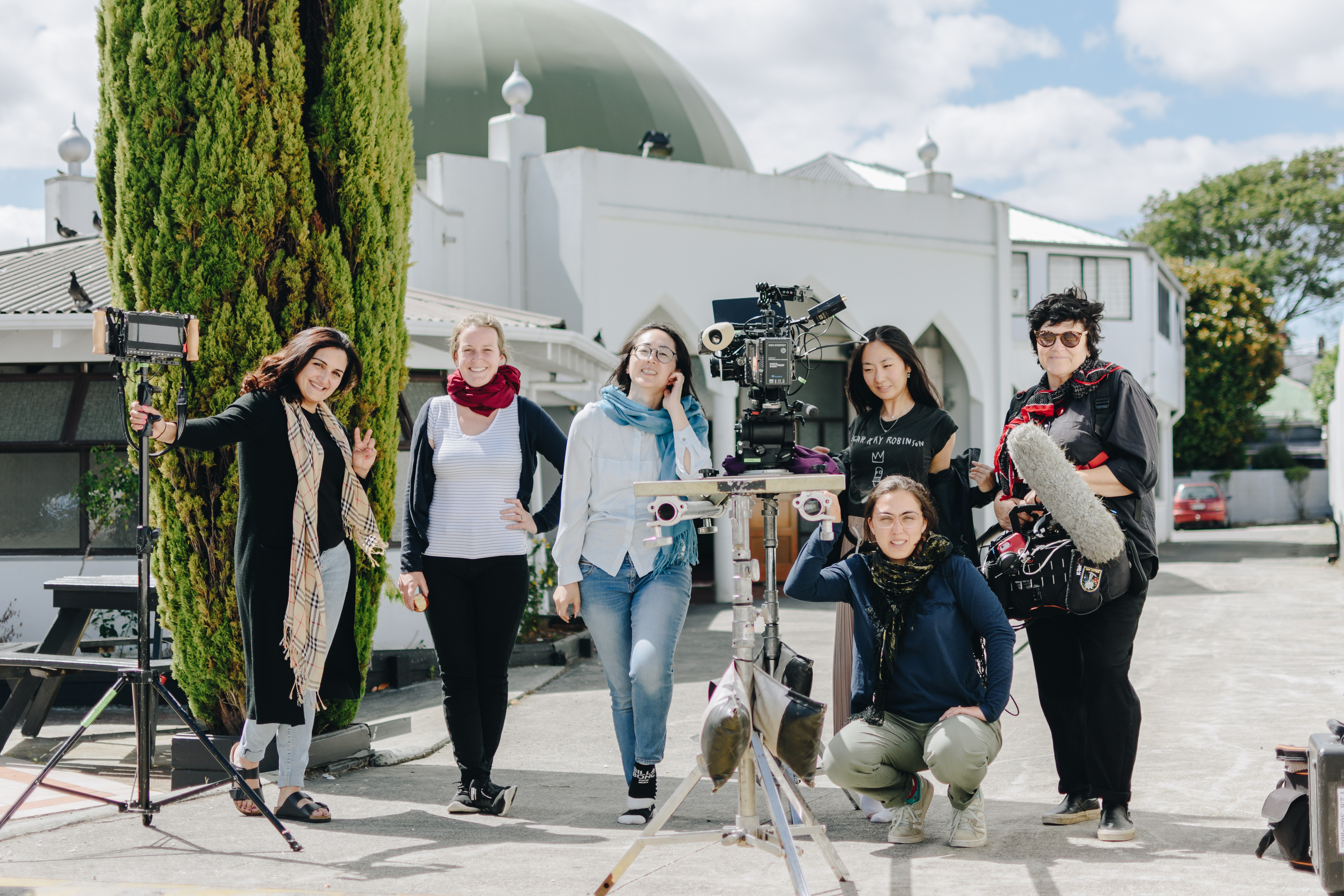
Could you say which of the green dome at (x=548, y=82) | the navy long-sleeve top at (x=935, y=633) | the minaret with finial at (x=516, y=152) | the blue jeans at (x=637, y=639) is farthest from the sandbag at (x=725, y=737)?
the green dome at (x=548, y=82)

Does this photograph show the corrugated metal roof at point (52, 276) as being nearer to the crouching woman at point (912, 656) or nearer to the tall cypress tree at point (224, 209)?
the tall cypress tree at point (224, 209)

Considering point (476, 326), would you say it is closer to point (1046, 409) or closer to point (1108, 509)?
point (1046, 409)

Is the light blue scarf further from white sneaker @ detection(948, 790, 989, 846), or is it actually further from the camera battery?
white sneaker @ detection(948, 790, 989, 846)

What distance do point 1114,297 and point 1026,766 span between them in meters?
21.2

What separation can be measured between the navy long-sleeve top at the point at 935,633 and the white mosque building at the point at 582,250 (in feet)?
18.8

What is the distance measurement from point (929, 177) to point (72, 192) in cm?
1180

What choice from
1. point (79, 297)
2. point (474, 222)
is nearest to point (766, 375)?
point (79, 297)

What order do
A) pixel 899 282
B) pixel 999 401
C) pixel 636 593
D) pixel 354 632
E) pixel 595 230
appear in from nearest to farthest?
pixel 636 593 < pixel 354 632 < pixel 595 230 < pixel 899 282 < pixel 999 401

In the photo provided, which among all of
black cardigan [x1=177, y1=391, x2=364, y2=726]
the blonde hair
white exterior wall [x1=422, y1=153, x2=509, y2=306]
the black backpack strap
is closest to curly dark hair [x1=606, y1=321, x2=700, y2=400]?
the blonde hair

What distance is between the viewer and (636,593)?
4594 mm

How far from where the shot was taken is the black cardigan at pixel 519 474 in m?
4.90

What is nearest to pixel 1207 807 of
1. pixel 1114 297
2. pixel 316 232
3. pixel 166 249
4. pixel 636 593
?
pixel 636 593

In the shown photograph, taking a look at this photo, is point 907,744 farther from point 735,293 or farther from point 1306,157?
point 1306,157

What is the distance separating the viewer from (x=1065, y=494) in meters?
4.13
